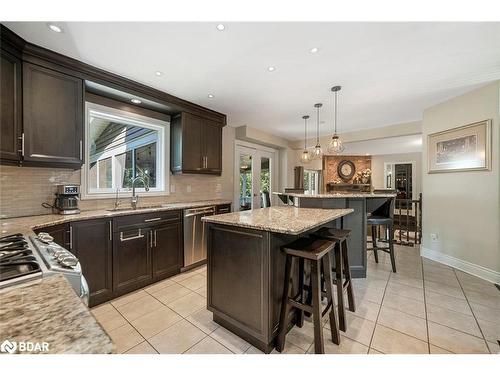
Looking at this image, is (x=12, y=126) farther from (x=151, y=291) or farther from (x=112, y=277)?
(x=151, y=291)

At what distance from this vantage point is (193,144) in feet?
11.4

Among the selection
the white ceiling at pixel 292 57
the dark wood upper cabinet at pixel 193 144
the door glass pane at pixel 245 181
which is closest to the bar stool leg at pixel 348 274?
the white ceiling at pixel 292 57

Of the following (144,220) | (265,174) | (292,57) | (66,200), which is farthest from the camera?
(265,174)

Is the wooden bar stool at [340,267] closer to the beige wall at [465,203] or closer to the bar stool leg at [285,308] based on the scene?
the bar stool leg at [285,308]

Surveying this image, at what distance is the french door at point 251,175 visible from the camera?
494 centimetres

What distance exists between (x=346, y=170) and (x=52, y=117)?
901 centimetres

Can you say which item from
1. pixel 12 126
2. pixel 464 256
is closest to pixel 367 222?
pixel 464 256

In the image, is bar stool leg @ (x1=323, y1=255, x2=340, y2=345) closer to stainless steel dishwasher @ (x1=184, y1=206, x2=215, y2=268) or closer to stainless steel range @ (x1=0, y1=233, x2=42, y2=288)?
stainless steel range @ (x1=0, y1=233, x2=42, y2=288)

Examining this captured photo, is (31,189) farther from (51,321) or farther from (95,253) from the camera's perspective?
(51,321)

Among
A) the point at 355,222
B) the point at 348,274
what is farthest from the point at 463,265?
the point at 348,274

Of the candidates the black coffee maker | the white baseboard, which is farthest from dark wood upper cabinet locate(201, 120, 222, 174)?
the white baseboard

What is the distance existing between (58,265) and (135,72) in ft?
7.37

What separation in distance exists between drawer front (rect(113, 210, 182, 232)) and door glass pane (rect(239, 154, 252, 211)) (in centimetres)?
232

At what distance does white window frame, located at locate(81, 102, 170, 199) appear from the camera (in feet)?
8.56
